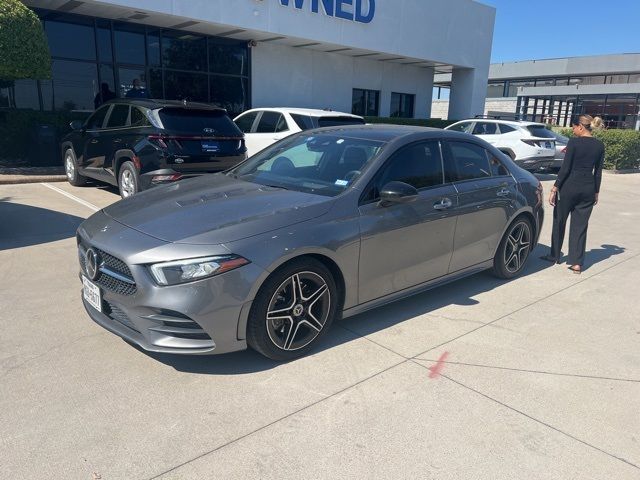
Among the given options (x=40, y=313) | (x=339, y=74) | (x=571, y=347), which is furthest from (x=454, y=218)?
(x=339, y=74)

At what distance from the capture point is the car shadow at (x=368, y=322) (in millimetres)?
3480

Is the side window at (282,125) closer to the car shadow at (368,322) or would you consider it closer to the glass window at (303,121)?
the glass window at (303,121)

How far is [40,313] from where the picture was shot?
422 cm

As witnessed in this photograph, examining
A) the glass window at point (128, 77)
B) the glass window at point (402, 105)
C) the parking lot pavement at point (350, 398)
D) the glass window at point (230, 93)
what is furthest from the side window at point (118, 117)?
the glass window at point (402, 105)

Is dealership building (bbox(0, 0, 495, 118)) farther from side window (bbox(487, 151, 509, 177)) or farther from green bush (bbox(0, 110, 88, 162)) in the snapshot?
side window (bbox(487, 151, 509, 177))

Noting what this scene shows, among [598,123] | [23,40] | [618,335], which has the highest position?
[23,40]

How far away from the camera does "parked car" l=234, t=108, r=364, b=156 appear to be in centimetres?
1005

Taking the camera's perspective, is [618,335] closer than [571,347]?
No

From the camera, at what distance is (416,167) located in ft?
14.5

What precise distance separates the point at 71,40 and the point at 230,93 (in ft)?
15.8

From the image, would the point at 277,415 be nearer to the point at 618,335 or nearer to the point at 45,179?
the point at 618,335

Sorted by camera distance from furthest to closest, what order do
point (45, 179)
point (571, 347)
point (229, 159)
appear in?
1. point (45, 179)
2. point (229, 159)
3. point (571, 347)

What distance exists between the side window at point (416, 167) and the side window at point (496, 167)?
3.12 ft

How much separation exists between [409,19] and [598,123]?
14381 mm
